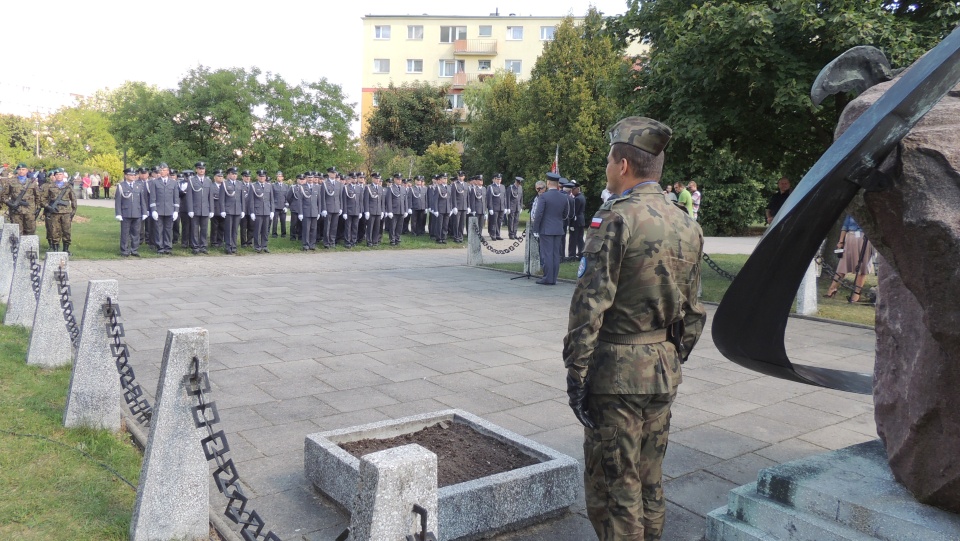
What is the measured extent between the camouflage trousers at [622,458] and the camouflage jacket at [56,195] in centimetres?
1541

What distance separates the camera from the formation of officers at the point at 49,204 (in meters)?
15.1

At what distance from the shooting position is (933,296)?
2.59m

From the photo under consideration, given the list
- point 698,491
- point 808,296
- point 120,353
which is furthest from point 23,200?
point 698,491

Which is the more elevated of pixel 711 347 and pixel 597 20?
pixel 597 20

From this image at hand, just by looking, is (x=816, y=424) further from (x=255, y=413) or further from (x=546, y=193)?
(x=546, y=193)

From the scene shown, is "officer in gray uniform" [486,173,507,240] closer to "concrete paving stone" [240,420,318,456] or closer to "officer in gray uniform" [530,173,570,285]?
"officer in gray uniform" [530,173,570,285]

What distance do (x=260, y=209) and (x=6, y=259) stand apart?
7955mm

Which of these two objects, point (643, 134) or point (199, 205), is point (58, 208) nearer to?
point (199, 205)

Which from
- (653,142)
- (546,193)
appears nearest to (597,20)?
(546,193)

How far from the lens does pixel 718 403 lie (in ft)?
19.6

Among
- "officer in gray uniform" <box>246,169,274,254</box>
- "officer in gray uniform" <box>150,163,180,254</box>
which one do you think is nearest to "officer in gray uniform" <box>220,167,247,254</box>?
"officer in gray uniform" <box>246,169,274,254</box>

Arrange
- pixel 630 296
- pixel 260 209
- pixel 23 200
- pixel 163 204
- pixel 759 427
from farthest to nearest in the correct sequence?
pixel 260 209
pixel 163 204
pixel 23 200
pixel 759 427
pixel 630 296

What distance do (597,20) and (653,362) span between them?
2667 centimetres

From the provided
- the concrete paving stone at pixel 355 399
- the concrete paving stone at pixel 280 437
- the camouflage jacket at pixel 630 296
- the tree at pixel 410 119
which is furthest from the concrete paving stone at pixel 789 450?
the tree at pixel 410 119
